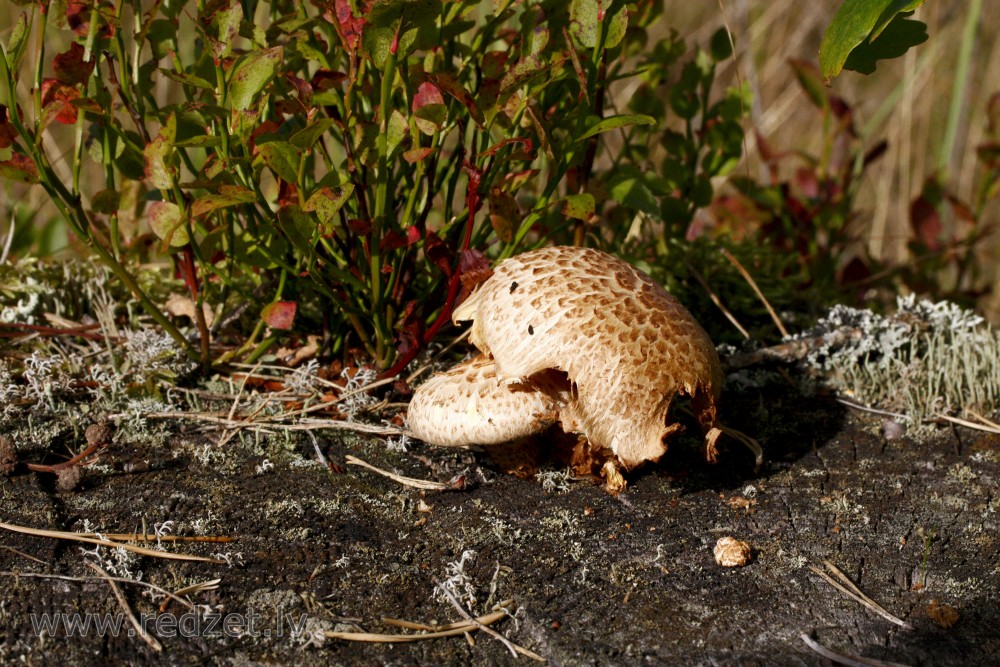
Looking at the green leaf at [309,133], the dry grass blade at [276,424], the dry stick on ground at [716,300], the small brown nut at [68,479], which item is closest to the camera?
the green leaf at [309,133]

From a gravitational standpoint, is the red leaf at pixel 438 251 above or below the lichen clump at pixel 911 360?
above

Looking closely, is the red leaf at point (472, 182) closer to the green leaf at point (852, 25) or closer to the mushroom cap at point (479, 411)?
the mushroom cap at point (479, 411)

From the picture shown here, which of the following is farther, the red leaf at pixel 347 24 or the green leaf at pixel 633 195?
the green leaf at pixel 633 195

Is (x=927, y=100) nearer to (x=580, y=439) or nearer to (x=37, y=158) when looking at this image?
(x=580, y=439)

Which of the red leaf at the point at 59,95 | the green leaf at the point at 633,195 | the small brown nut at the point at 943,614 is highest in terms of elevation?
the red leaf at the point at 59,95

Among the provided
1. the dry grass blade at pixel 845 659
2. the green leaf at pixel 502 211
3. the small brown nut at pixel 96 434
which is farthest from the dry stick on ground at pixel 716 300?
the small brown nut at pixel 96 434

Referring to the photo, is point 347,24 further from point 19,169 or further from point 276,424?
point 276,424

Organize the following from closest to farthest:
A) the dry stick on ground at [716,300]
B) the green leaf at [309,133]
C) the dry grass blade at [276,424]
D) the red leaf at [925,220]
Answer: the green leaf at [309,133]
the dry grass blade at [276,424]
the dry stick on ground at [716,300]
the red leaf at [925,220]
